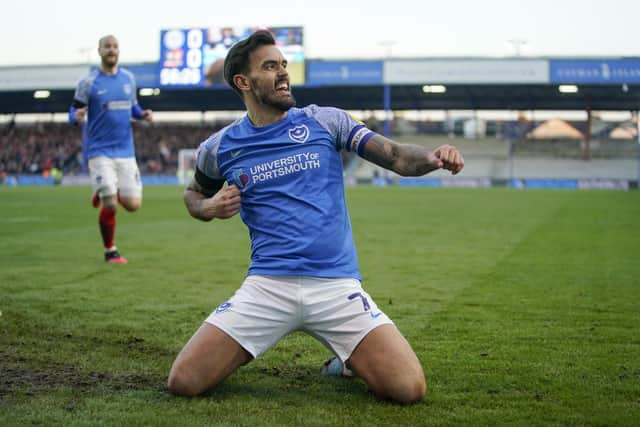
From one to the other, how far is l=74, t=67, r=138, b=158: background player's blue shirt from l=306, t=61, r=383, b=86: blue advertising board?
37314 mm

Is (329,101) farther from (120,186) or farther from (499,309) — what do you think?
(499,309)

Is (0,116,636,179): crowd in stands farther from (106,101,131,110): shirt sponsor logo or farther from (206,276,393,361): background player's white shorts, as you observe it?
(206,276,393,361): background player's white shorts

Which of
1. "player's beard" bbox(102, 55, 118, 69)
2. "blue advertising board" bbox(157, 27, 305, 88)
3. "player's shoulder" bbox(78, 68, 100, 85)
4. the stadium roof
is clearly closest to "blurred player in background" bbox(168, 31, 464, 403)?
"player's beard" bbox(102, 55, 118, 69)

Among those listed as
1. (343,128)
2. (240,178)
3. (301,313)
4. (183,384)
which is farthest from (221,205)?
(183,384)

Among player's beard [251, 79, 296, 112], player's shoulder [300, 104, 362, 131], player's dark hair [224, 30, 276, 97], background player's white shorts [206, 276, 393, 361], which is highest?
player's dark hair [224, 30, 276, 97]

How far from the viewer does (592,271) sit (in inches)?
373

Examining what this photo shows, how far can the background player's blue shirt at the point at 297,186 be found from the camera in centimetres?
456

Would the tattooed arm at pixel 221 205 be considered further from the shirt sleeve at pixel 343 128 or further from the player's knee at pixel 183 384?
the player's knee at pixel 183 384

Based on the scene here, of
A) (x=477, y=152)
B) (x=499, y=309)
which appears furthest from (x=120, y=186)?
(x=477, y=152)

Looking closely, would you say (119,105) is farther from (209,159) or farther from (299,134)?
(299,134)

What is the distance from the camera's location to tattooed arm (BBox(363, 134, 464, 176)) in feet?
13.8

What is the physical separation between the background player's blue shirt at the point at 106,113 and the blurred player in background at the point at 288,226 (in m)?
5.98

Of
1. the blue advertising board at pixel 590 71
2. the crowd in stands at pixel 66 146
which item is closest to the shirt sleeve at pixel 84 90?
the blue advertising board at pixel 590 71

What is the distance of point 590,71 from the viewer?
149ft
